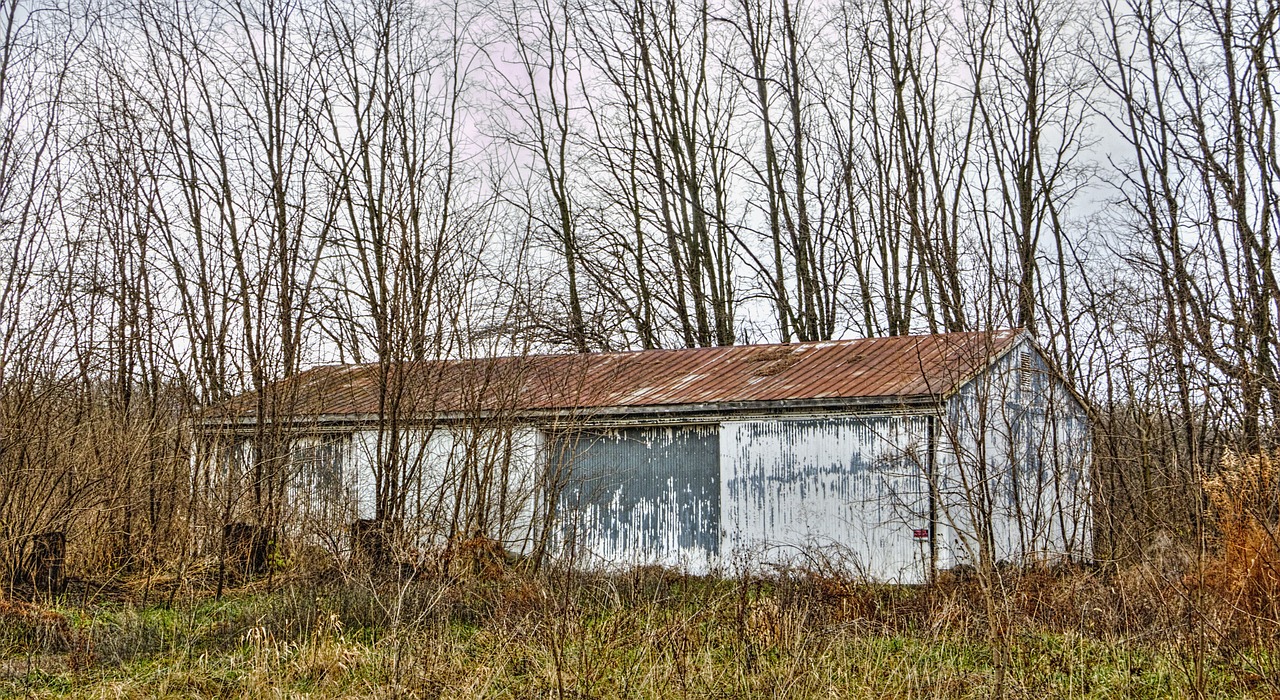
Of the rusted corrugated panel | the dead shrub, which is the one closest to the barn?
the rusted corrugated panel

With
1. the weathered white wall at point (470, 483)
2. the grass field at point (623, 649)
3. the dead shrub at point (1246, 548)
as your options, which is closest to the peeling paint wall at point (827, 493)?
the weathered white wall at point (470, 483)

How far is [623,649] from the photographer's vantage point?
731 cm

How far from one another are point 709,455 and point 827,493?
1781mm

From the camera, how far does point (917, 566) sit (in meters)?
12.5

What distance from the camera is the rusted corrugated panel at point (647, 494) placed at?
46.7 ft

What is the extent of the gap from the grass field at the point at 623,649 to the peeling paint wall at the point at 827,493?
3243 millimetres

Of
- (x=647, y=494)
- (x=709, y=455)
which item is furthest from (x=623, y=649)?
Answer: (x=647, y=494)

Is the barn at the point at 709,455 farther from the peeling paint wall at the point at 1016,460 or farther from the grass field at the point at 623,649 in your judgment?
the grass field at the point at 623,649

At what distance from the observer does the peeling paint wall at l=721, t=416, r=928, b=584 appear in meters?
12.8

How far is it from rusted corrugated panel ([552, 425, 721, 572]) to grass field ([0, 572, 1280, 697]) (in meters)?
4.70

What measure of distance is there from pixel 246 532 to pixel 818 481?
6.84 metres

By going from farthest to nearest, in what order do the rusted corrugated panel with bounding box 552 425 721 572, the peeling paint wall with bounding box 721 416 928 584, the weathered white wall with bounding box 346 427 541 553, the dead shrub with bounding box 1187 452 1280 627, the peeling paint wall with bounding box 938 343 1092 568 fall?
Answer: the rusted corrugated panel with bounding box 552 425 721 572 → the peeling paint wall with bounding box 721 416 928 584 → the weathered white wall with bounding box 346 427 541 553 → the peeling paint wall with bounding box 938 343 1092 568 → the dead shrub with bounding box 1187 452 1280 627

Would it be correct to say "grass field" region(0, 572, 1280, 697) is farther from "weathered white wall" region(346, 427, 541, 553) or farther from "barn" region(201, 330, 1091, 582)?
"weathered white wall" region(346, 427, 541, 553)

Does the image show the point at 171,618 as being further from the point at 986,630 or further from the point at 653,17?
the point at 653,17
